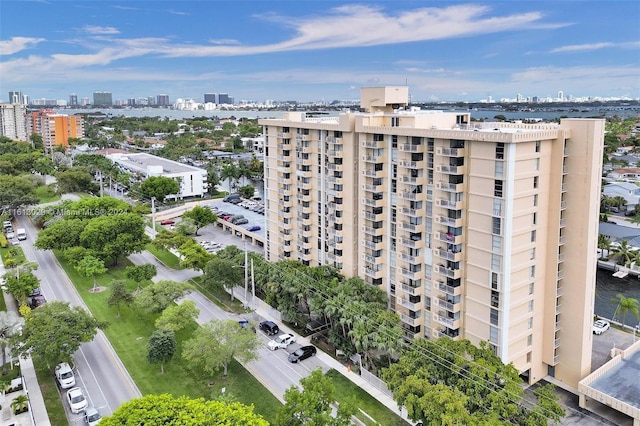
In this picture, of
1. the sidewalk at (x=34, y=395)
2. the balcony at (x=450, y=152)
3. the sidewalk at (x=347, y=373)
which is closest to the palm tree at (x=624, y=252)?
the balcony at (x=450, y=152)

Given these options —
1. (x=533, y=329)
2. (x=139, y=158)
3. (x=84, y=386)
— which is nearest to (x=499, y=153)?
(x=533, y=329)

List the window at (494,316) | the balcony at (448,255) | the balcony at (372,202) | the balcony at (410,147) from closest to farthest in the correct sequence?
the window at (494,316) → the balcony at (448,255) → the balcony at (410,147) → the balcony at (372,202)

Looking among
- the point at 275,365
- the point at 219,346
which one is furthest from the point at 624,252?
the point at 219,346

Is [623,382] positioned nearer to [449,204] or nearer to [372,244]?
[449,204]

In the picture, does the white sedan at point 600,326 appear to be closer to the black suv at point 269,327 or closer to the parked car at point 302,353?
the parked car at point 302,353

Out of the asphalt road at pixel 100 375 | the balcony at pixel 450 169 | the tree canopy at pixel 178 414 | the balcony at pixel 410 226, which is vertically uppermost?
the balcony at pixel 450 169

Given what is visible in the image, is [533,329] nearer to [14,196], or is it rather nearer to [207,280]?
[207,280]

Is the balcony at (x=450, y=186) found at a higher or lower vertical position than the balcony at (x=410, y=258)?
higher
